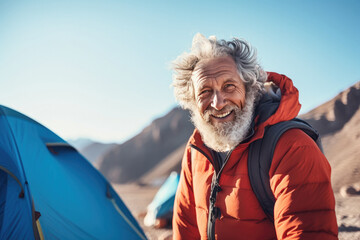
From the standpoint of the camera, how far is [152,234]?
513 centimetres

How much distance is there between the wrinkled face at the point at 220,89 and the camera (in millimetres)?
1935

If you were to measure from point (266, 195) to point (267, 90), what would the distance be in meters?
0.87

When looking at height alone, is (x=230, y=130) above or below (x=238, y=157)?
above

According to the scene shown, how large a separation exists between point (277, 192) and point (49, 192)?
2751 millimetres

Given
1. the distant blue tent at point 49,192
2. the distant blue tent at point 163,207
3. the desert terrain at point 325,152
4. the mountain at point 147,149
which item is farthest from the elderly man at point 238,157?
the mountain at point 147,149

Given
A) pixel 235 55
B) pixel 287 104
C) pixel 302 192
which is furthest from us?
pixel 235 55

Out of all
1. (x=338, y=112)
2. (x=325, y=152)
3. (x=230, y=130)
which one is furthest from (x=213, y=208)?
(x=338, y=112)

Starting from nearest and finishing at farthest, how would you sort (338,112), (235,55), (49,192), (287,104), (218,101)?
(287,104) < (218,101) < (235,55) < (49,192) < (338,112)

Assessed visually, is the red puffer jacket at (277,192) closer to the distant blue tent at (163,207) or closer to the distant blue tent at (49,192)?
the distant blue tent at (49,192)

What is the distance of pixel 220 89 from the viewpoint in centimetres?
195

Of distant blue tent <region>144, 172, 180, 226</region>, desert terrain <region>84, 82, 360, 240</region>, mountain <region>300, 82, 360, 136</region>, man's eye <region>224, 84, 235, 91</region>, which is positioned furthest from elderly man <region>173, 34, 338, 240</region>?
mountain <region>300, 82, 360, 136</region>

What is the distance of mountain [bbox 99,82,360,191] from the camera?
367 inches

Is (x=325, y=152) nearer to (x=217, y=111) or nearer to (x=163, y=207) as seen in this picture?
(x=163, y=207)

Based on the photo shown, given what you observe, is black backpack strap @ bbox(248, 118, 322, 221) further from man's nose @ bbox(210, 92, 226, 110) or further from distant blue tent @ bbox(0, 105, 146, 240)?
distant blue tent @ bbox(0, 105, 146, 240)
